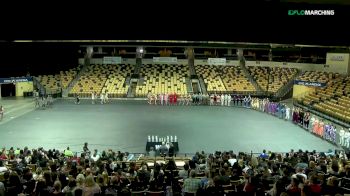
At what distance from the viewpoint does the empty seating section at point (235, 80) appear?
141ft

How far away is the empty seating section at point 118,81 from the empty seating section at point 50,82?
512 cm

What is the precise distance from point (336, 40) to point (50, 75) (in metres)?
30.2

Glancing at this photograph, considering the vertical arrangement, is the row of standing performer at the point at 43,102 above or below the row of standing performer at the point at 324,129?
above

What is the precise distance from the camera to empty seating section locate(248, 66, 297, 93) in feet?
141

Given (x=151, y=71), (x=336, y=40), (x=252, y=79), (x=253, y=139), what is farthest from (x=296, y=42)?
(x=151, y=71)

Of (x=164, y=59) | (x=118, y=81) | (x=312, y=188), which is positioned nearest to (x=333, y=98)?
(x=164, y=59)

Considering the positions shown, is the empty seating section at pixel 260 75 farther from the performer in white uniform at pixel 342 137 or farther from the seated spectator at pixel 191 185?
the seated spectator at pixel 191 185

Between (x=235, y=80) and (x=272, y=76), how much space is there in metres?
4.23

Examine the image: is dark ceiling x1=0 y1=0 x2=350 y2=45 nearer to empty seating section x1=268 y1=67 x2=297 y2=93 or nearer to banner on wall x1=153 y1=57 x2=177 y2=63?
empty seating section x1=268 y1=67 x2=297 y2=93

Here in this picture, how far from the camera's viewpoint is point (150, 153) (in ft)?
59.8

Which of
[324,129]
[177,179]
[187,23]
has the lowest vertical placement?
[324,129]

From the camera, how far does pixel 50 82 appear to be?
44031mm

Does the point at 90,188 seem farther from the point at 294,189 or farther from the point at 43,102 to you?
the point at 43,102

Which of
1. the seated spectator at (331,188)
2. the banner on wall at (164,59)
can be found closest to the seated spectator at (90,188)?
the seated spectator at (331,188)
